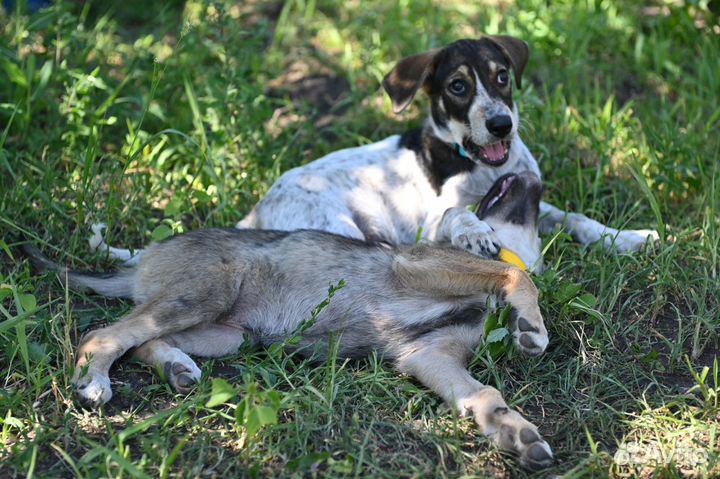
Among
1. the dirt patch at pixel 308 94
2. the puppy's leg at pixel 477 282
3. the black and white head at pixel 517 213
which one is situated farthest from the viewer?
the dirt patch at pixel 308 94

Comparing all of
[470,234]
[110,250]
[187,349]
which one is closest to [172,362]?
[187,349]

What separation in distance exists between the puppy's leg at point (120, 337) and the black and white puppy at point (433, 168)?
1.20 meters

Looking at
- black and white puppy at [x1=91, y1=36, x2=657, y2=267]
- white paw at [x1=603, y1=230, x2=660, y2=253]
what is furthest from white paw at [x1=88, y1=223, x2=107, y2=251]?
white paw at [x1=603, y1=230, x2=660, y2=253]

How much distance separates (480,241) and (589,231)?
1117 millimetres

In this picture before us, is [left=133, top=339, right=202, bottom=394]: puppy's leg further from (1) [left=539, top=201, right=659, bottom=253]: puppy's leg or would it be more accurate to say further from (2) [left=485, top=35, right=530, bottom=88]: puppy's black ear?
(2) [left=485, top=35, right=530, bottom=88]: puppy's black ear

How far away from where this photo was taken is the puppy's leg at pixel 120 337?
381cm

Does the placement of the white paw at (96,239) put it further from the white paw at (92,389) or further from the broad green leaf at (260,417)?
the broad green leaf at (260,417)

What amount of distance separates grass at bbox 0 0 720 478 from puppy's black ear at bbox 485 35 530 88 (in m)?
0.45

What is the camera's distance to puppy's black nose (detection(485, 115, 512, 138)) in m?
5.21

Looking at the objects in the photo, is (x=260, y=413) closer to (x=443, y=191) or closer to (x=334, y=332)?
(x=334, y=332)

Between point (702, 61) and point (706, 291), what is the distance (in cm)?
283

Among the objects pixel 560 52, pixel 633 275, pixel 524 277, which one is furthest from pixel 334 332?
pixel 560 52

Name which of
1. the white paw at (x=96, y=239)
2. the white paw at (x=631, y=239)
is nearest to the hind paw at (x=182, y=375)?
the white paw at (x=96, y=239)

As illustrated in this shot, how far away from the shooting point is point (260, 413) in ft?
10.8
